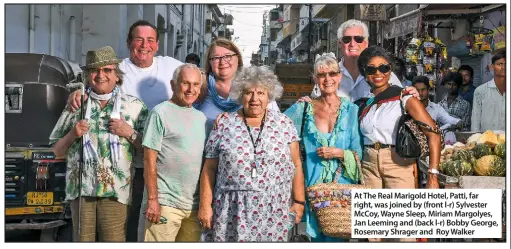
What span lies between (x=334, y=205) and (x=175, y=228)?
1120 mm

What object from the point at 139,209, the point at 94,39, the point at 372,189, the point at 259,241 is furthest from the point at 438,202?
the point at 94,39

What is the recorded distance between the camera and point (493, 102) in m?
6.36

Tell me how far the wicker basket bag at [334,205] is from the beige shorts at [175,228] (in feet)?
2.78

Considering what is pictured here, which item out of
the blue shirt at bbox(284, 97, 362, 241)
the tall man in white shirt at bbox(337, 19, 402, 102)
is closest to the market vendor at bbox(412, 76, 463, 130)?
the tall man in white shirt at bbox(337, 19, 402, 102)

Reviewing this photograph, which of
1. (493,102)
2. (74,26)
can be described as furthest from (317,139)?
(74,26)

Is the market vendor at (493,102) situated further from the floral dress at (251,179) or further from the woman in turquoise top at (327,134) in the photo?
the floral dress at (251,179)

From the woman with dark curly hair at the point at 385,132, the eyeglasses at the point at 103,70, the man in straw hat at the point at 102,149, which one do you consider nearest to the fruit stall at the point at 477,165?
the woman with dark curly hair at the point at 385,132

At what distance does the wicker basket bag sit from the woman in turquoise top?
11cm

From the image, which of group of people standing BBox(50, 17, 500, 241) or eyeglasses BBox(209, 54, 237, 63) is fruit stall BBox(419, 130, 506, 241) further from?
eyeglasses BBox(209, 54, 237, 63)

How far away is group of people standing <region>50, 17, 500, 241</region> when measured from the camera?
15.6 feet

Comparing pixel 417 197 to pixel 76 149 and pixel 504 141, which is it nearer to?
pixel 504 141

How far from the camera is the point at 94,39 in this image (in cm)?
1302

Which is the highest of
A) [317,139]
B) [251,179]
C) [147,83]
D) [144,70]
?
[144,70]

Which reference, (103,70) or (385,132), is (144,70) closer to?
(103,70)
